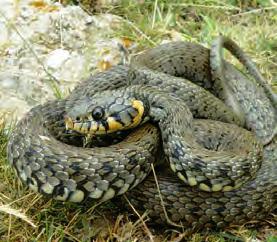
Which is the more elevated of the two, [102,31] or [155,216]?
[102,31]

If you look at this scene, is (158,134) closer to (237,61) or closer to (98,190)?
(98,190)

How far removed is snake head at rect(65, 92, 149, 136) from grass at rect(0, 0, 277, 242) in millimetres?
534

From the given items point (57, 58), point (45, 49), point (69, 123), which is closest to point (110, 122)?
point (69, 123)

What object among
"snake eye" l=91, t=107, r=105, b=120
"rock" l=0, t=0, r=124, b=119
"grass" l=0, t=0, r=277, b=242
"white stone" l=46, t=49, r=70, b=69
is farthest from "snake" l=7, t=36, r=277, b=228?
"white stone" l=46, t=49, r=70, b=69

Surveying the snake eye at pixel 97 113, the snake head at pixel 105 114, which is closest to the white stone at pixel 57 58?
the snake head at pixel 105 114

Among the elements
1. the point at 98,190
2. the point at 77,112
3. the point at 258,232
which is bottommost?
the point at 258,232

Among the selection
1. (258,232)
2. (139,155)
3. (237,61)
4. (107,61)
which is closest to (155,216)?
(139,155)

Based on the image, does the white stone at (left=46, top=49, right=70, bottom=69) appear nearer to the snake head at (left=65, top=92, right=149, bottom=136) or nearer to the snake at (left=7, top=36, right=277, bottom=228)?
the snake at (left=7, top=36, right=277, bottom=228)

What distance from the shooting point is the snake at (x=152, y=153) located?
3984 mm

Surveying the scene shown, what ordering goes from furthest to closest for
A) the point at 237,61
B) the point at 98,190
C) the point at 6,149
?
the point at 237,61, the point at 6,149, the point at 98,190

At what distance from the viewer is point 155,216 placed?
4.26 metres

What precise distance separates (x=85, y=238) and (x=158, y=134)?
903 millimetres

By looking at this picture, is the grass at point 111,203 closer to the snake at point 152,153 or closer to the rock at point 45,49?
the snake at point 152,153

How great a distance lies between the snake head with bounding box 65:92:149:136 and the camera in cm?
425
